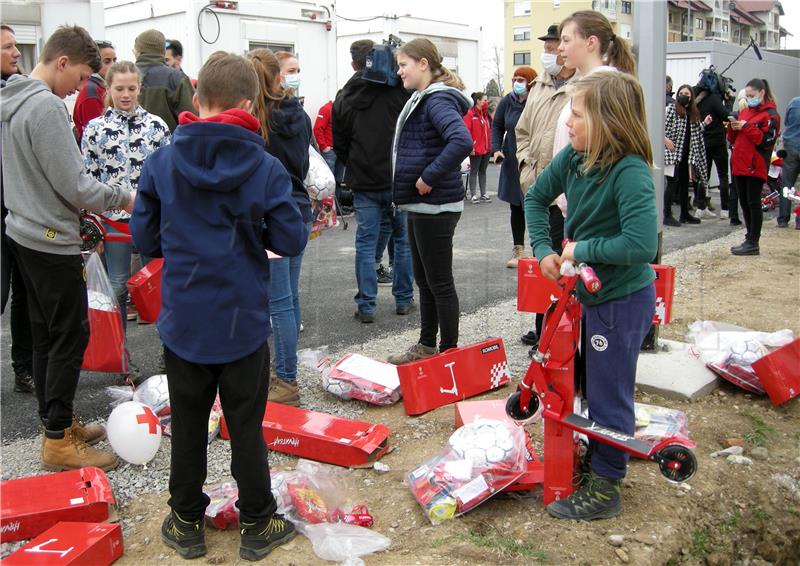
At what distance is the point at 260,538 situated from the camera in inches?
116

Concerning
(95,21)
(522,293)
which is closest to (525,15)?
(95,21)

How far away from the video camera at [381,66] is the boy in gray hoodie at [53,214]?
7.67 feet

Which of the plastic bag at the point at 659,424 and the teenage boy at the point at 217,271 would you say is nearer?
the teenage boy at the point at 217,271

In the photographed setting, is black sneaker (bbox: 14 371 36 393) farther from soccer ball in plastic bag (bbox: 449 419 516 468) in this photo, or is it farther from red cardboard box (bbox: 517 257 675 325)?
red cardboard box (bbox: 517 257 675 325)

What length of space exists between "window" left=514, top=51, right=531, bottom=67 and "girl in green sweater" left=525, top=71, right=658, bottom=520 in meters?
44.0

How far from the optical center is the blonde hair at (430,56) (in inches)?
187

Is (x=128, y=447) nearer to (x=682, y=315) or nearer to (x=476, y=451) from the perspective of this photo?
(x=476, y=451)

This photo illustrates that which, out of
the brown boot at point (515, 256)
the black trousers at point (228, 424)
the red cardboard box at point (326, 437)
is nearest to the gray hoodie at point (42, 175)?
the black trousers at point (228, 424)

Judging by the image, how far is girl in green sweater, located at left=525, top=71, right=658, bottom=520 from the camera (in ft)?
9.52

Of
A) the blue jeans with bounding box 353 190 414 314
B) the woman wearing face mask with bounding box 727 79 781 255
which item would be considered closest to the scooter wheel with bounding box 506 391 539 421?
the blue jeans with bounding box 353 190 414 314

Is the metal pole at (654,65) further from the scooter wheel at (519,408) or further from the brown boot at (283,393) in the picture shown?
the brown boot at (283,393)

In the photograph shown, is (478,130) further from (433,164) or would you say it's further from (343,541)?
(343,541)

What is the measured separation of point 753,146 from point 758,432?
6.01 metres

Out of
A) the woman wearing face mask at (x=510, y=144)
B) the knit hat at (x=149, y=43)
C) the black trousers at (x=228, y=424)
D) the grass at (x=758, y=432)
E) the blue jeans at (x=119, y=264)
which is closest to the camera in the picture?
the black trousers at (x=228, y=424)
